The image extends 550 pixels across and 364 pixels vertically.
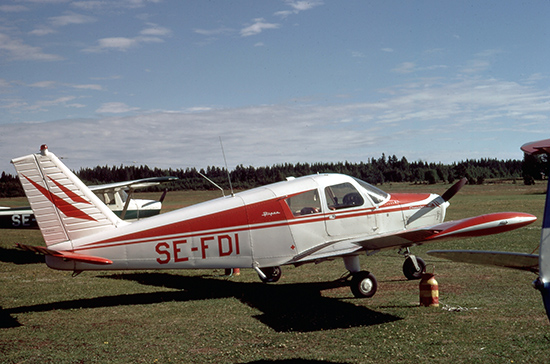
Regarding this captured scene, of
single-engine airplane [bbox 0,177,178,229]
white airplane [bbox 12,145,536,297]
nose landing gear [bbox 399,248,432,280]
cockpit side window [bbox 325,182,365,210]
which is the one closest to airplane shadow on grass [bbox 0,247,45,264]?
single-engine airplane [bbox 0,177,178,229]

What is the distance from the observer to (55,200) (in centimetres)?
968

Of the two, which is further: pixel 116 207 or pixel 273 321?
pixel 116 207

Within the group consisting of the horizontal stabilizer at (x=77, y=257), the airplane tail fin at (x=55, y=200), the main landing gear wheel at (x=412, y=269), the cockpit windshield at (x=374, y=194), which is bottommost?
the main landing gear wheel at (x=412, y=269)

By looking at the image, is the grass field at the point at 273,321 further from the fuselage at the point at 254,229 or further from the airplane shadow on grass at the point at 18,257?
the airplane shadow on grass at the point at 18,257

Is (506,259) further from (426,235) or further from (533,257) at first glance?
(426,235)

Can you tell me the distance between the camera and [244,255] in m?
10.3

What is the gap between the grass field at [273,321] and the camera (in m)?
6.94

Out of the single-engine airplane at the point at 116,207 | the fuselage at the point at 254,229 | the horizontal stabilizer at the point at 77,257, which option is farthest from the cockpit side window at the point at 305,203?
the single-engine airplane at the point at 116,207

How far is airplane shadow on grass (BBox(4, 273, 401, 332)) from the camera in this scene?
340 inches

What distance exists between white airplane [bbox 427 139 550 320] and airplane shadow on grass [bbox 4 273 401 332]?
3310mm

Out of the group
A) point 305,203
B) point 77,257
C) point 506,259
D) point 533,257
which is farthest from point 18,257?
point 533,257

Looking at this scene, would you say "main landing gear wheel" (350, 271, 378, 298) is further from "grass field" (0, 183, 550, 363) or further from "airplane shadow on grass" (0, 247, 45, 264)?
"airplane shadow on grass" (0, 247, 45, 264)

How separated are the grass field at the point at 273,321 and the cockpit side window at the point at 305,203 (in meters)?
1.91

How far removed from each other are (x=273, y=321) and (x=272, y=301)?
1759mm
